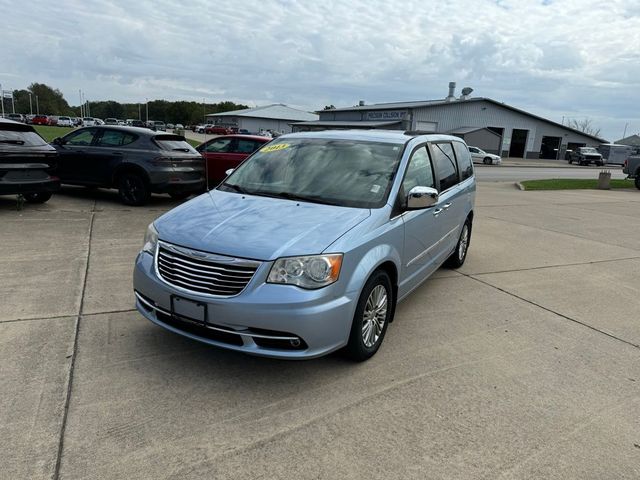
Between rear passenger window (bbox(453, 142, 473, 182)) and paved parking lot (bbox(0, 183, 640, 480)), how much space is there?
1.48 meters

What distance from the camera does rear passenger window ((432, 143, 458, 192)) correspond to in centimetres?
514

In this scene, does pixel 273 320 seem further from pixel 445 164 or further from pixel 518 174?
pixel 518 174

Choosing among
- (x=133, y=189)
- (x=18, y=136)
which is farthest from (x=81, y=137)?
(x=18, y=136)

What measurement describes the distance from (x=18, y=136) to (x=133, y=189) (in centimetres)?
222

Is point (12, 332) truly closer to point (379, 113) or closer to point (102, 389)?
point (102, 389)

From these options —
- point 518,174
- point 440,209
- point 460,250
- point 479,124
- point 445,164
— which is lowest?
point 518,174

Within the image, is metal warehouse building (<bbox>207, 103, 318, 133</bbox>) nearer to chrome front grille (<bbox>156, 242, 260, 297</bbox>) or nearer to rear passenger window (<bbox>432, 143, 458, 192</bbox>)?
rear passenger window (<bbox>432, 143, 458, 192</bbox>)

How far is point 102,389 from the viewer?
3193 mm

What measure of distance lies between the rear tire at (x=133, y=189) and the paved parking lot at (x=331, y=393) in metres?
4.19

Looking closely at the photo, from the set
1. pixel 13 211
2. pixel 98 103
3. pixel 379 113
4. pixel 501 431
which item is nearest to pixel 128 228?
pixel 13 211

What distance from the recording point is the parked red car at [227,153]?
37.6 feet

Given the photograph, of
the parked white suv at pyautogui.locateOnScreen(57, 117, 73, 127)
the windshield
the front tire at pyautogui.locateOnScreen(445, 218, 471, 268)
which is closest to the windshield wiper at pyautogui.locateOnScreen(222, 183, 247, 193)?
the windshield

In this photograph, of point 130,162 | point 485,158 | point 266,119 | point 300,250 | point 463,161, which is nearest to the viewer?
point 300,250

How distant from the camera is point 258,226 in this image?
345cm
